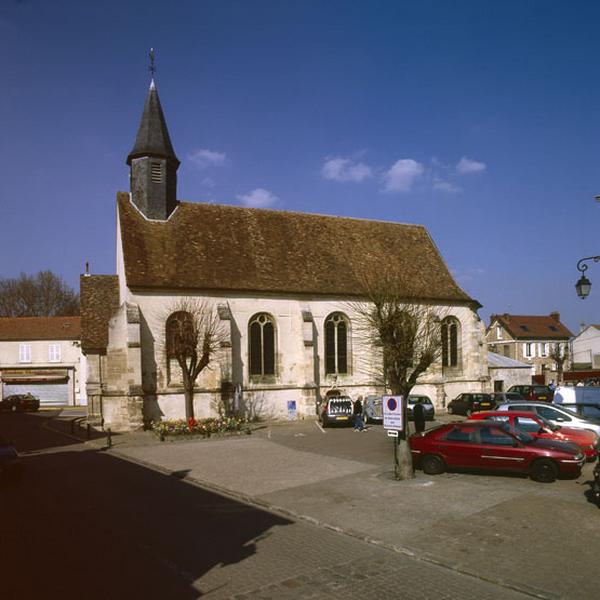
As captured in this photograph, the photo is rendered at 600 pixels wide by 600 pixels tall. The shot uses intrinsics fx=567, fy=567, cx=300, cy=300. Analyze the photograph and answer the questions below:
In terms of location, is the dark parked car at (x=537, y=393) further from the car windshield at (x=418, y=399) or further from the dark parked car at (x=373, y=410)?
the dark parked car at (x=373, y=410)

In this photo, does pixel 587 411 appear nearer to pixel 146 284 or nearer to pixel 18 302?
pixel 146 284

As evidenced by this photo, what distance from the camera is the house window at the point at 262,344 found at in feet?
93.2

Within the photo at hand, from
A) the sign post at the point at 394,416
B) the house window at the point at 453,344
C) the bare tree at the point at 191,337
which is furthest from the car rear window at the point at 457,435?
the house window at the point at 453,344

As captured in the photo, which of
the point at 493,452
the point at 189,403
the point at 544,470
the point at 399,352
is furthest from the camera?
the point at 189,403

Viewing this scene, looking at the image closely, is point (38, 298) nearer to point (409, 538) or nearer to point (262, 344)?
point (262, 344)

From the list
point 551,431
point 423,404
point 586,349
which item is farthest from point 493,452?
point 586,349

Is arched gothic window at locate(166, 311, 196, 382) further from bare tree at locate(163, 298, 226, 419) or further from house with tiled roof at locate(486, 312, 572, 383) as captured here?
Answer: house with tiled roof at locate(486, 312, 572, 383)

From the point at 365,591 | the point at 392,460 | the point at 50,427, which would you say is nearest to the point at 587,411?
the point at 392,460

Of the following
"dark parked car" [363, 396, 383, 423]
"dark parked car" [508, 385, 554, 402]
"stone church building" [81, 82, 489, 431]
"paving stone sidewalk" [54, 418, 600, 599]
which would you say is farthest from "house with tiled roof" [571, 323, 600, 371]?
"paving stone sidewalk" [54, 418, 600, 599]

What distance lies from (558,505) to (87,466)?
1304cm

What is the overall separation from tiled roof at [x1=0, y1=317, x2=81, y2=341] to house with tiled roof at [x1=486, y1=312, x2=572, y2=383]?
4345 centimetres

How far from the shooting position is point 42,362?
4716 centimetres

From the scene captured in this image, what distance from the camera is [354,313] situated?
3047 centimetres

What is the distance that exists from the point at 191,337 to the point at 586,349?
180 feet
